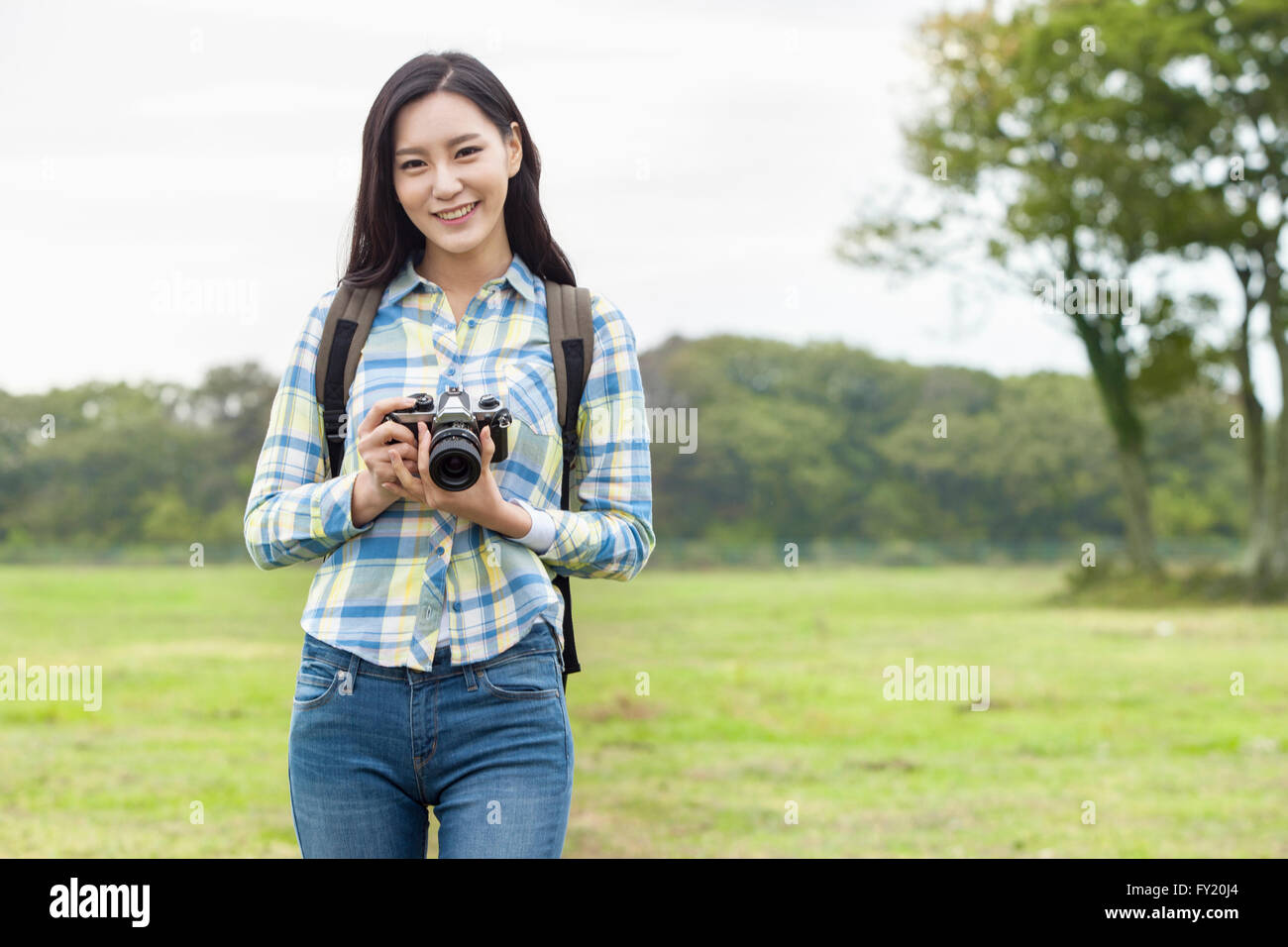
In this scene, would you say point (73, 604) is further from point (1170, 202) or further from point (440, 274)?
point (440, 274)

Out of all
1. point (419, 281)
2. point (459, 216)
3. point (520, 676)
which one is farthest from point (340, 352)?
point (520, 676)

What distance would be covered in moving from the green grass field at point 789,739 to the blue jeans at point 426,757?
545 cm

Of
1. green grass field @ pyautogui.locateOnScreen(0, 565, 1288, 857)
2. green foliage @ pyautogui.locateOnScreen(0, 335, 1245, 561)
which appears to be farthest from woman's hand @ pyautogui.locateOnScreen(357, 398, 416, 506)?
green foliage @ pyautogui.locateOnScreen(0, 335, 1245, 561)

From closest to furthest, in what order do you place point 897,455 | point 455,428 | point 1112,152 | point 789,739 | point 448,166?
1. point 455,428
2. point 448,166
3. point 789,739
4. point 1112,152
5. point 897,455

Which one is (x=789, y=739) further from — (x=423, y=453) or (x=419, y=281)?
(x=423, y=453)

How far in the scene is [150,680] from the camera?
1494 cm

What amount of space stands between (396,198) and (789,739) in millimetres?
9723

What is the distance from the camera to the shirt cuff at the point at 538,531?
2150 mm

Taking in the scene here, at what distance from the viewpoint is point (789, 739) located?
453 inches

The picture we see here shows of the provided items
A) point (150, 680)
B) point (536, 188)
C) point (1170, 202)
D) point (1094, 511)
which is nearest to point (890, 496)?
point (1094, 511)

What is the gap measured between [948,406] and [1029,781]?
120 feet

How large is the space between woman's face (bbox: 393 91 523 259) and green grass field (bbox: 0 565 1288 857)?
5.62 meters

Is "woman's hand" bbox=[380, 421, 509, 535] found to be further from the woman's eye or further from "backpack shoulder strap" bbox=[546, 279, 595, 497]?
the woman's eye

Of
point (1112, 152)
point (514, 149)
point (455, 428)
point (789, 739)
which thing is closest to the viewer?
point (455, 428)
